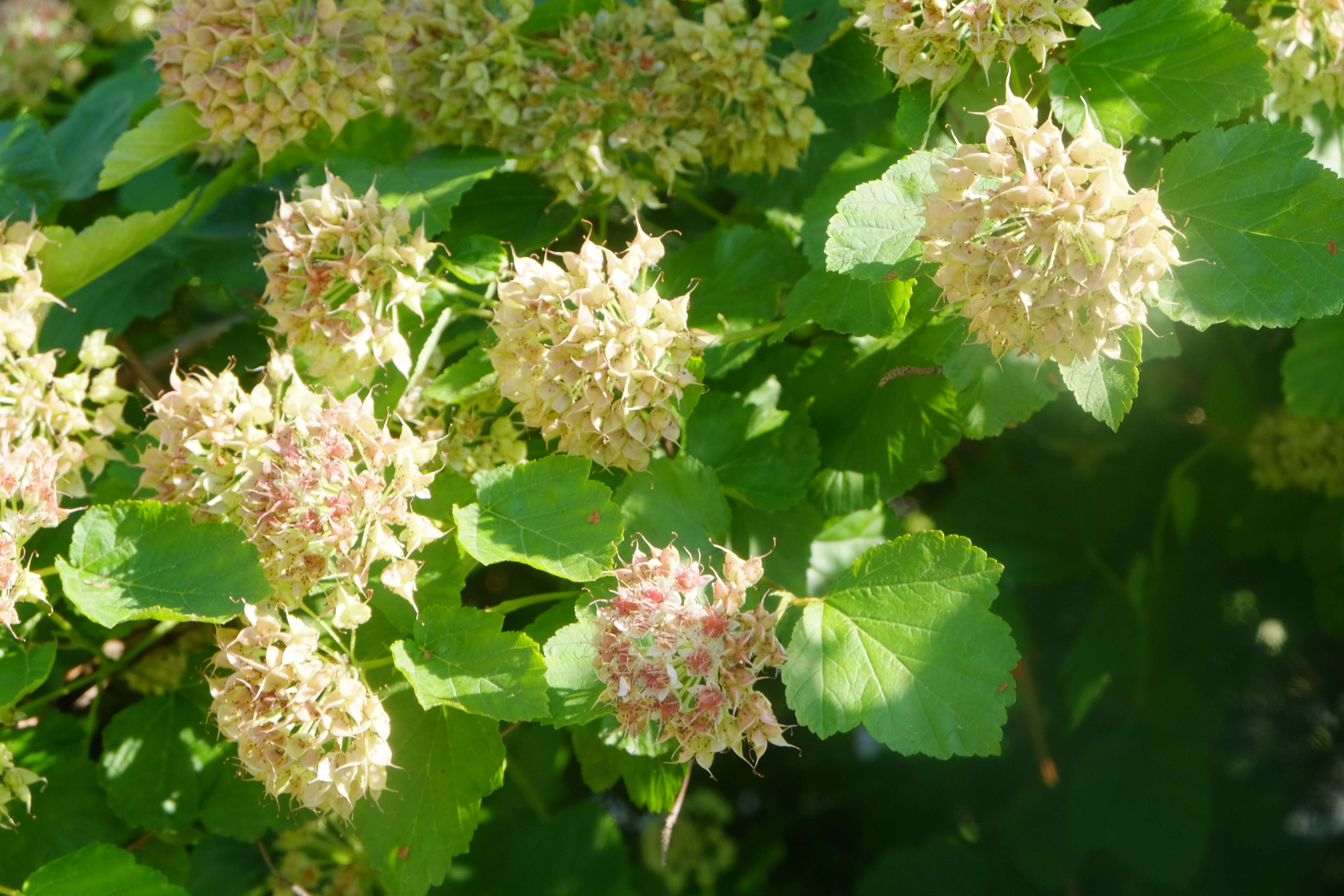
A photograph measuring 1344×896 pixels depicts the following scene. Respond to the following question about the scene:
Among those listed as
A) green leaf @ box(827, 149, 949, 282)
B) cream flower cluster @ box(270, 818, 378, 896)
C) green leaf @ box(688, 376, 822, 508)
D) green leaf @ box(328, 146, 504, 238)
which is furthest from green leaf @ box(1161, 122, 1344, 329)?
cream flower cluster @ box(270, 818, 378, 896)

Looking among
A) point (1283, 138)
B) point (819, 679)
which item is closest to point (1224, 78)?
point (1283, 138)

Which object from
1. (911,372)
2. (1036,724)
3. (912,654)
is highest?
(911,372)

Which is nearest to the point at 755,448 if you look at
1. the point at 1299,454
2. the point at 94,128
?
the point at 1299,454

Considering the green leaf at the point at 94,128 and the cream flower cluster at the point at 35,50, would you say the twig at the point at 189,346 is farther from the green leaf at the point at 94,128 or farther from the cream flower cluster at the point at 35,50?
the cream flower cluster at the point at 35,50

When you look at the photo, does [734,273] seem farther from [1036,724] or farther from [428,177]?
[1036,724]

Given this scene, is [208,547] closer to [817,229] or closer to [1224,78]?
[817,229]

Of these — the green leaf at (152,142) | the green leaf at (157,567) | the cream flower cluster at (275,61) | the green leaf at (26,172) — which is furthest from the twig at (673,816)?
the green leaf at (26,172)
